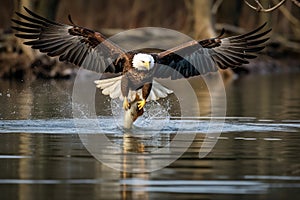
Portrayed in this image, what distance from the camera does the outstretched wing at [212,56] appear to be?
11336 millimetres

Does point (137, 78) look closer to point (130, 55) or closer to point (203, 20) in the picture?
point (130, 55)

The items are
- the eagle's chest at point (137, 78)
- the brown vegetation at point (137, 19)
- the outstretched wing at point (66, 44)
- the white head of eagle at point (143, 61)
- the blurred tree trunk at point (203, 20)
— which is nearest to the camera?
the white head of eagle at point (143, 61)

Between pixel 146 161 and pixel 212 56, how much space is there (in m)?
4.35

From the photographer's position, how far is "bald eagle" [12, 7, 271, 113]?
1062cm

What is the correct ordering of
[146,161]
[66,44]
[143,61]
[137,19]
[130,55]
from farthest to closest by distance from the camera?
[137,19] → [66,44] → [130,55] → [143,61] → [146,161]

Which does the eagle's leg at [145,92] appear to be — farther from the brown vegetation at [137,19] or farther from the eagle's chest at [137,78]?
the brown vegetation at [137,19]

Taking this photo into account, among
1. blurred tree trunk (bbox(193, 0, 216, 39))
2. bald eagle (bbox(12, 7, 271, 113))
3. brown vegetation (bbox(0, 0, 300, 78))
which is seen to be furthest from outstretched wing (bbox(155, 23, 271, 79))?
blurred tree trunk (bbox(193, 0, 216, 39))

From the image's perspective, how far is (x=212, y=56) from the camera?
1160 centimetres

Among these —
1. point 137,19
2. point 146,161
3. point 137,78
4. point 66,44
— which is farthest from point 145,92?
point 137,19

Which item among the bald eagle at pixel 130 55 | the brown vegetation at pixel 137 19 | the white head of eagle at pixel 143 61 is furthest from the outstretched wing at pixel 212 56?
the brown vegetation at pixel 137 19

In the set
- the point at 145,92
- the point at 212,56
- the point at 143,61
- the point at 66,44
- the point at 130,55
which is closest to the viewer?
the point at 143,61

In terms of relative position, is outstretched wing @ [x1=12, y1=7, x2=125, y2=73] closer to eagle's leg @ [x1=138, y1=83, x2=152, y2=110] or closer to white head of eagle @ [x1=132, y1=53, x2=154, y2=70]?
eagle's leg @ [x1=138, y1=83, x2=152, y2=110]

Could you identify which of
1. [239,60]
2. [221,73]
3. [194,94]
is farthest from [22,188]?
[221,73]

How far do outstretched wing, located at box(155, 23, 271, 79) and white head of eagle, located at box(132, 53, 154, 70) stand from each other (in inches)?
32.9
